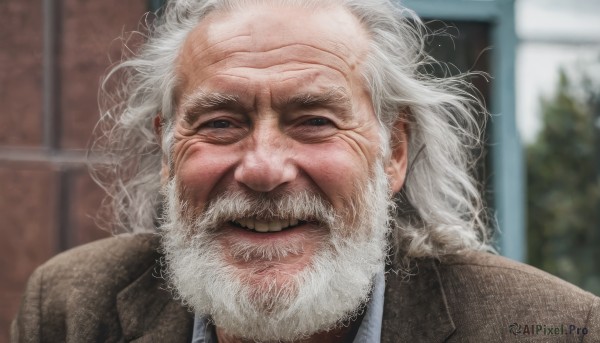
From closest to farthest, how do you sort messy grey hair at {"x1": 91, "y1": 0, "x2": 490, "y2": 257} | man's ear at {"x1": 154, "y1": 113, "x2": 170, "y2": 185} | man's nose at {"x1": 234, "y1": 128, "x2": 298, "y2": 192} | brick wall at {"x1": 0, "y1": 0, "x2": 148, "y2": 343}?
man's nose at {"x1": 234, "y1": 128, "x2": 298, "y2": 192} → messy grey hair at {"x1": 91, "y1": 0, "x2": 490, "y2": 257} → man's ear at {"x1": 154, "y1": 113, "x2": 170, "y2": 185} → brick wall at {"x1": 0, "y1": 0, "x2": 148, "y2": 343}

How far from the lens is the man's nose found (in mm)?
2125

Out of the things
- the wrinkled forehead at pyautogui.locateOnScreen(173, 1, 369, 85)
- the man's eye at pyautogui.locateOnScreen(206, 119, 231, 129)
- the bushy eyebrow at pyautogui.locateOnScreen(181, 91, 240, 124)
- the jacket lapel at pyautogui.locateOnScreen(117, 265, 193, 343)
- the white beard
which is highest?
the wrinkled forehead at pyautogui.locateOnScreen(173, 1, 369, 85)

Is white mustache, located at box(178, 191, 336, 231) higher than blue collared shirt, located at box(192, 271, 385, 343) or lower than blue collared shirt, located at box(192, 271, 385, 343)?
higher

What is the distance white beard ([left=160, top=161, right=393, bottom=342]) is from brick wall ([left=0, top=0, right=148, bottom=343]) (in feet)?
3.87

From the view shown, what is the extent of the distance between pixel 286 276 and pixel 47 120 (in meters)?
1.82

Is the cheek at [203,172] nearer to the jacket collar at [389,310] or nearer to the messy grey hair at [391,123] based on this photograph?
the messy grey hair at [391,123]

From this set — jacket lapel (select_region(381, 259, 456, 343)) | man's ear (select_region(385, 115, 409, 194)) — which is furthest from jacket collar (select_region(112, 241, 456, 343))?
man's ear (select_region(385, 115, 409, 194))

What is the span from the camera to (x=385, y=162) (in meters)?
2.49

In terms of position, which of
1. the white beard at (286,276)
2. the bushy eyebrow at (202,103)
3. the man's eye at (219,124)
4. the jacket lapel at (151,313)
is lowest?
the jacket lapel at (151,313)

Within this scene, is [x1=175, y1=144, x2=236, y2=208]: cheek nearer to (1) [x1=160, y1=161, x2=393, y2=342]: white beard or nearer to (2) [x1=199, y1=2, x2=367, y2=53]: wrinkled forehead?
(1) [x1=160, y1=161, x2=393, y2=342]: white beard

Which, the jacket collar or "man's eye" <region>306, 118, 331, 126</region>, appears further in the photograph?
the jacket collar

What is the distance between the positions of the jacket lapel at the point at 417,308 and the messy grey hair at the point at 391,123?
9 centimetres

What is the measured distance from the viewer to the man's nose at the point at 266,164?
6.97ft

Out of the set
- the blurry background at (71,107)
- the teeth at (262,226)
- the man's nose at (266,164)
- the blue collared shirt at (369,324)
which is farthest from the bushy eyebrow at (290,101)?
the blurry background at (71,107)
